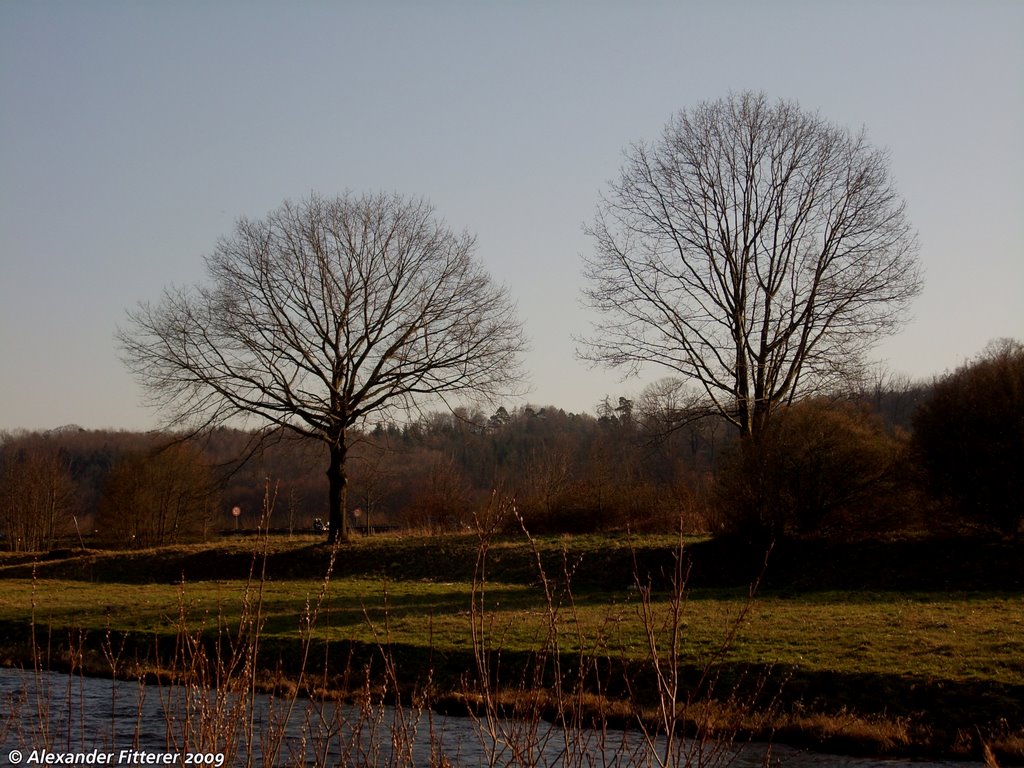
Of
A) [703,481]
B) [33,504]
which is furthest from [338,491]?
[33,504]

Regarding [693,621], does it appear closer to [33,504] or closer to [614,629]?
[614,629]

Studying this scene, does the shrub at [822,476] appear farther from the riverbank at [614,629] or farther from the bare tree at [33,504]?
the bare tree at [33,504]

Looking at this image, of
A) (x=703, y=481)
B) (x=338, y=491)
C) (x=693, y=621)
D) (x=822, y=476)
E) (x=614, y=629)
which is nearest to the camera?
(x=614, y=629)

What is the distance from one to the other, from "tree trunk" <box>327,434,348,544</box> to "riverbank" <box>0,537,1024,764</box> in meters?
1.14

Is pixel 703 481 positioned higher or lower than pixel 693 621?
higher

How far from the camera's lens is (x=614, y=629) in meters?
13.3

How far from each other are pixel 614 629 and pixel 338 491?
15493 millimetres

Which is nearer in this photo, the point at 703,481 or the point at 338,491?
the point at 338,491

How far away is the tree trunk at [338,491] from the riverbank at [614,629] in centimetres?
114

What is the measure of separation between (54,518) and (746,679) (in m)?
41.2

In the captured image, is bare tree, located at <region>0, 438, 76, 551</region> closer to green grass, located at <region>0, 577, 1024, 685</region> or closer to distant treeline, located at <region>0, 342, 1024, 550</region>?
distant treeline, located at <region>0, 342, 1024, 550</region>

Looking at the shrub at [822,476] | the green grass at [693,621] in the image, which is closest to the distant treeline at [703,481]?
the shrub at [822,476]

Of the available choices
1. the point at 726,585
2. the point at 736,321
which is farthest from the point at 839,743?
the point at 736,321

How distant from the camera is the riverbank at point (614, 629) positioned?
8922mm
